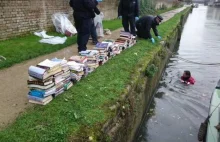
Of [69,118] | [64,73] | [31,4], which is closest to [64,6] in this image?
[31,4]

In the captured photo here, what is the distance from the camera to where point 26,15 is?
800 centimetres

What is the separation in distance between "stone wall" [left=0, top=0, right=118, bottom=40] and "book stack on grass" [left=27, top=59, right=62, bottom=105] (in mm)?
4222

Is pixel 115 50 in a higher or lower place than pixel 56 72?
lower

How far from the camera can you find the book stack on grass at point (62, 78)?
3870 mm

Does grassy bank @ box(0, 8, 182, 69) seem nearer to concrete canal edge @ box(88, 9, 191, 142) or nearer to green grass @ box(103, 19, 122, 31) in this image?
concrete canal edge @ box(88, 9, 191, 142)

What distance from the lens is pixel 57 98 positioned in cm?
383

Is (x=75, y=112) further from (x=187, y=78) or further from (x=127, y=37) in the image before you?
(x=187, y=78)

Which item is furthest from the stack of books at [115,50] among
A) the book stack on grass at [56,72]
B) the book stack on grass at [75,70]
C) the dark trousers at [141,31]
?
the book stack on grass at [56,72]

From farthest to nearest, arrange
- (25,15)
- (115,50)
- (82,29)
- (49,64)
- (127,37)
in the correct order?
(25,15) < (127,37) < (115,50) < (82,29) < (49,64)

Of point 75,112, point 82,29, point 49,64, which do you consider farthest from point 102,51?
point 75,112

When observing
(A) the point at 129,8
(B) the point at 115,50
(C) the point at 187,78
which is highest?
(A) the point at 129,8

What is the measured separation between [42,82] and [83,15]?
2.77m

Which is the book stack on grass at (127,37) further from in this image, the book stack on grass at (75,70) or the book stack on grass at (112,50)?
the book stack on grass at (75,70)

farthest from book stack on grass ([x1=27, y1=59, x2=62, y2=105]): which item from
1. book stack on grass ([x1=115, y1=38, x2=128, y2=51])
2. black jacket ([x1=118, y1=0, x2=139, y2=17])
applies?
black jacket ([x1=118, y1=0, x2=139, y2=17])
